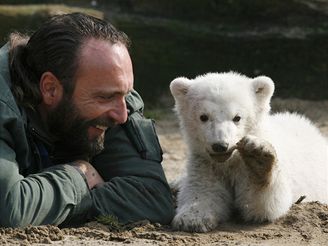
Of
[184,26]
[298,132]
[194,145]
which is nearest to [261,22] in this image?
[184,26]

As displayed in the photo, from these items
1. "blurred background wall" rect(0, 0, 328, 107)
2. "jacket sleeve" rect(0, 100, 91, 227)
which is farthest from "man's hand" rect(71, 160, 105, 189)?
"blurred background wall" rect(0, 0, 328, 107)

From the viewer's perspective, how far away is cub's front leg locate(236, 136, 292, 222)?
16.6 feet

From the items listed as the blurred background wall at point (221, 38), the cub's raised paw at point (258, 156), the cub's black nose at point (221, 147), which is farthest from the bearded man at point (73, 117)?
the blurred background wall at point (221, 38)

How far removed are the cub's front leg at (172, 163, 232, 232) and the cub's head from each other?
210mm

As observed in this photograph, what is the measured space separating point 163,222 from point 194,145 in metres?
0.74

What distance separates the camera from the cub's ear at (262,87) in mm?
5742

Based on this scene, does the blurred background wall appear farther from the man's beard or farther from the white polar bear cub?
the man's beard

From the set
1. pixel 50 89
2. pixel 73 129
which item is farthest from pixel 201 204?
pixel 50 89

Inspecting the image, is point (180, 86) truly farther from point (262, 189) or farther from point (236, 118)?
point (262, 189)

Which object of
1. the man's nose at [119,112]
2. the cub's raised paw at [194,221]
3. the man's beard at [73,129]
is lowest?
the cub's raised paw at [194,221]

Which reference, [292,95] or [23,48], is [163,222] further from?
[292,95]

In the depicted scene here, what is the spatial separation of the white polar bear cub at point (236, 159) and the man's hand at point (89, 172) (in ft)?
1.76

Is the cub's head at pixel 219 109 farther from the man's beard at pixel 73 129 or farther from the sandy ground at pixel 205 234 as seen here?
the man's beard at pixel 73 129

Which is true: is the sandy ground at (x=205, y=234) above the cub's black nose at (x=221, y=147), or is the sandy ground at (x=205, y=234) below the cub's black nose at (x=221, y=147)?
below
